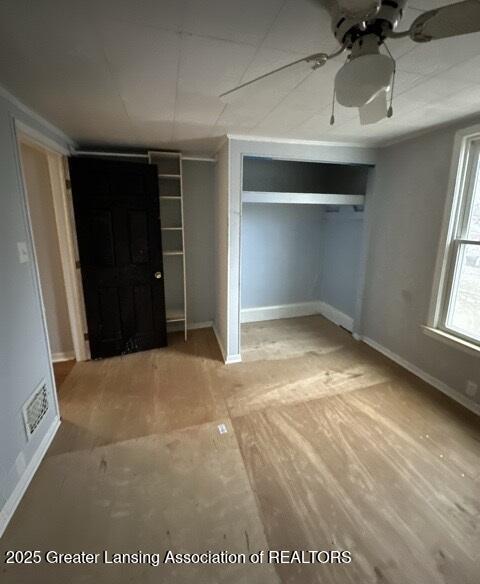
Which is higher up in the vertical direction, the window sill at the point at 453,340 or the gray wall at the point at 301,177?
the gray wall at the point at 301,177

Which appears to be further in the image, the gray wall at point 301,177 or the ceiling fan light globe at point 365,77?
the gray wall at point 301,177

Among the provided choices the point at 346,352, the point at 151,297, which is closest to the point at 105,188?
the point at 151,297

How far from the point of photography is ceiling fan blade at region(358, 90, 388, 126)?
44.4 inches

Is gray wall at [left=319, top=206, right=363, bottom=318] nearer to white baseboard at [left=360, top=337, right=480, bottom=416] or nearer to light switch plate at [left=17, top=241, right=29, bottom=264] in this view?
white baseboard at [left=360, top=337, right=480, bottom=416]

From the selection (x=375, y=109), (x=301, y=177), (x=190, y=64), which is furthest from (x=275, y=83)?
(x=301, y=177)

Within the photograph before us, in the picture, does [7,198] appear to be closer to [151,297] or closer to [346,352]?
[151,297]

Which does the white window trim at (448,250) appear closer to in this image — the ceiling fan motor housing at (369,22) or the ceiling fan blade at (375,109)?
the ceiling fan blade at (375,109)

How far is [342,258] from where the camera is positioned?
3.88 metres

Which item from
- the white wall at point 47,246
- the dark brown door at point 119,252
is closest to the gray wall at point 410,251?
the dark brown door at point 119,252

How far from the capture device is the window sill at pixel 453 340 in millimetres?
2207

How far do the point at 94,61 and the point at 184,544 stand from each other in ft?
7.61

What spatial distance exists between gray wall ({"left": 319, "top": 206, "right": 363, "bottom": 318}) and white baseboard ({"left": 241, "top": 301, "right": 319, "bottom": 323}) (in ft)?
0.83

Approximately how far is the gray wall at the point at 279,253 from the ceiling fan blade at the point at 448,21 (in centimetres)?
287

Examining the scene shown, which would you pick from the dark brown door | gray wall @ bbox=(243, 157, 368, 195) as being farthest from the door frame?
gray wall @ bbox=(243, 157, 368, 195)
